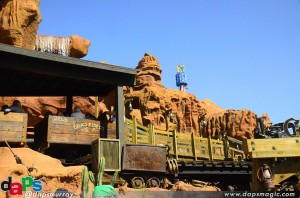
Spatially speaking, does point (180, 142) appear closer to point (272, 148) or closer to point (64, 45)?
point (272, 148)

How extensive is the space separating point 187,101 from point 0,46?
44.1 m

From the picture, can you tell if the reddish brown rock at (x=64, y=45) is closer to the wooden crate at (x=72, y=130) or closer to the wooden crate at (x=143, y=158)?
the wooden crate at (x=72, y=130)

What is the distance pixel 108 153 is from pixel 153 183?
2.02 m

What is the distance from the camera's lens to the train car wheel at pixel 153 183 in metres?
11.5

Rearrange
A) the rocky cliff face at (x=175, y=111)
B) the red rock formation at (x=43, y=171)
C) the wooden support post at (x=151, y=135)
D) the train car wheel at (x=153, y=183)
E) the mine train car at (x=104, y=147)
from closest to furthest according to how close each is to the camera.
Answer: the red rock formation at (x=43, y=171) → the mine train car at (x=104, y=147) → the train car wheel at (x=153, y=183) → the wooden support post at (x=151, y=135) → the rocky cliff face at (x=175, y=111)

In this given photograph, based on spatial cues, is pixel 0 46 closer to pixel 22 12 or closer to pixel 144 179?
pixel 144 179

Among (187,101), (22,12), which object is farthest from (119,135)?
(187,101)

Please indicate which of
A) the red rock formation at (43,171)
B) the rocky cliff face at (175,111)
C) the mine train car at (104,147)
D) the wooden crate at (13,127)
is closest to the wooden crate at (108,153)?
the mine train car at (104,147)

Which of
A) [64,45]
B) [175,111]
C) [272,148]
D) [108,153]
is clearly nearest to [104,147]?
[108,153]

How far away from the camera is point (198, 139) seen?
1655 centimetres

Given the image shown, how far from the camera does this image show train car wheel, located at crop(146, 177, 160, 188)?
11.5 meters

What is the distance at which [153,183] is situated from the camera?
11578 mm

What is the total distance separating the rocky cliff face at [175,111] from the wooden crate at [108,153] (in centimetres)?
3034

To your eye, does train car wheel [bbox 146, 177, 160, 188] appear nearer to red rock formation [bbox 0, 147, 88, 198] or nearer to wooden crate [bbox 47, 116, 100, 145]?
wooden crate [bbox 47, 116, 100, 145]
